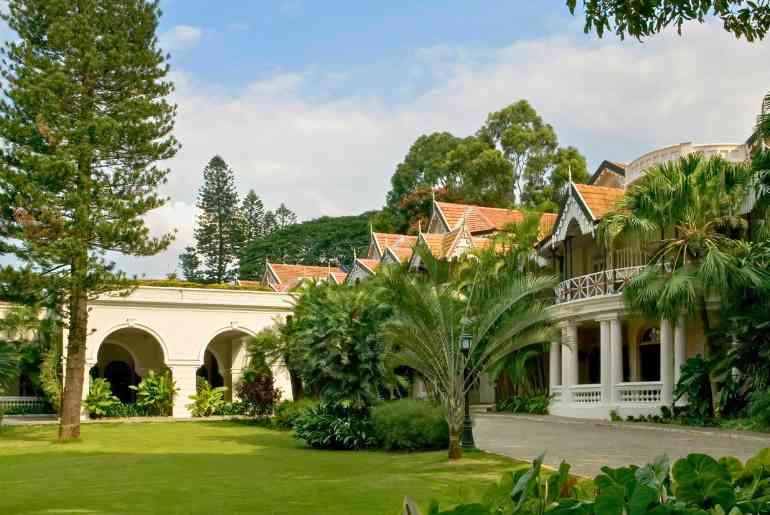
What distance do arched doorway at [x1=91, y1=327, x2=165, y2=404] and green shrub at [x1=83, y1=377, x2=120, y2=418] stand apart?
492 cm

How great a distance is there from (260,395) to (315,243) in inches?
1794

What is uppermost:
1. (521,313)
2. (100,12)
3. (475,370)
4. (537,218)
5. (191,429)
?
(100,12)

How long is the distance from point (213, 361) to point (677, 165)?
2632 cm

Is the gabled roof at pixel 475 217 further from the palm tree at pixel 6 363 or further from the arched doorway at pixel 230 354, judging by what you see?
the palm tree at pixel 6 363

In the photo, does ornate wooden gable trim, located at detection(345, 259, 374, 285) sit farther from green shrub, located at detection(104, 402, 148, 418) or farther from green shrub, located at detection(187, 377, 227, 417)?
green shrub, located at detection(104, 402, 148, 418)

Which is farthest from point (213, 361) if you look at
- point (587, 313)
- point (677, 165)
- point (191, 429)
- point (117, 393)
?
point (677, 165)

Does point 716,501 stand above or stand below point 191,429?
above

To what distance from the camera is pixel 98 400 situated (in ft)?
103

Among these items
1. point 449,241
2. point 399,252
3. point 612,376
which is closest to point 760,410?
point 612,376

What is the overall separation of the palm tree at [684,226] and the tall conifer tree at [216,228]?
41190 millimetres

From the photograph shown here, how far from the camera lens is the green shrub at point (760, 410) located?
17562 millimetres

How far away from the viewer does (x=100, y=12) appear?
24703 mm

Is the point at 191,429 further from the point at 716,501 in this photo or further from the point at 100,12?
the point at 716,501

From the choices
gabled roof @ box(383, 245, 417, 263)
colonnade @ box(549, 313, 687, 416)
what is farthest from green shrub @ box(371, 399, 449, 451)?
gabled roof @ box(383, 245, 417, 263)
